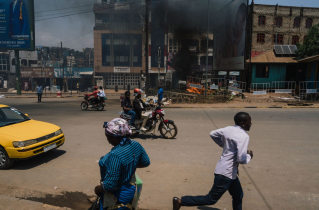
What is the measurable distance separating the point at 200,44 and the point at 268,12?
10480mm

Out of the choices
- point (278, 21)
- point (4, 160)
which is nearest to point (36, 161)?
point (4, 160)

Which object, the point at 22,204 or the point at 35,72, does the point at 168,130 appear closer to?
the point at 22,204

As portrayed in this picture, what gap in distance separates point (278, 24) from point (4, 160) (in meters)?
33.0

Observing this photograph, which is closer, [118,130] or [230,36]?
[118,130]

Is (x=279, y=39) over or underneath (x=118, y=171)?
over

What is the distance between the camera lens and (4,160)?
513cm

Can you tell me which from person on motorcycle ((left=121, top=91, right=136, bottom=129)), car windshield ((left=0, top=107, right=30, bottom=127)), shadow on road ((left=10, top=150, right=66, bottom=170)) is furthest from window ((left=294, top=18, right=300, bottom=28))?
car windshield ((left=0, top=107, right=30, bottom=127))

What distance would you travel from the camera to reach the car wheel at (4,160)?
507 centimetres

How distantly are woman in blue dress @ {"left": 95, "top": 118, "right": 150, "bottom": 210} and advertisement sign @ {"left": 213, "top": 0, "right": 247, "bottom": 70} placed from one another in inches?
672

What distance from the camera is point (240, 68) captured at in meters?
18.2

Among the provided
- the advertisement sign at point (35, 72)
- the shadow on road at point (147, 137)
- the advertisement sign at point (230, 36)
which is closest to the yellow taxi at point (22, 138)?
the shadow on road at point (147, 137)

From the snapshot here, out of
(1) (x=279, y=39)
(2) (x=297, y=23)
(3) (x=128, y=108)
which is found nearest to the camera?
(3) (x=128, y=108)

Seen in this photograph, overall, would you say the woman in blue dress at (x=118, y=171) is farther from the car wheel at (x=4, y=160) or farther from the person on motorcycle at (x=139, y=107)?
the person on motorcycle at (x=139, y=107)

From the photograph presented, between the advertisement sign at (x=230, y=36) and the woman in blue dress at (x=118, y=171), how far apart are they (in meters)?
17.1
